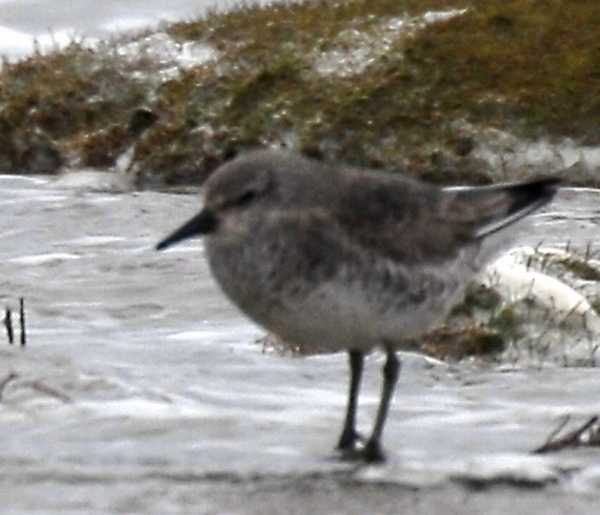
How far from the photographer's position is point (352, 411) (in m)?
8.94

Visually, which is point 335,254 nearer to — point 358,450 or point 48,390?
point 358,450

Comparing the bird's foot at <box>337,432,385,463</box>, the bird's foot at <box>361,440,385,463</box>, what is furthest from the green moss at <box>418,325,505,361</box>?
the bird's foot at <box>361,440,385,463</box>

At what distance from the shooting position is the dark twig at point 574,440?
335 inches

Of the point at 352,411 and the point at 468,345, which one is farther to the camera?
the point at 468,345

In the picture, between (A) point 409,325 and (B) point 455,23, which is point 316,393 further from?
(B) point 455,23

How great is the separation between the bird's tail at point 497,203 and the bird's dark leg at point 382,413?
2.38 feet

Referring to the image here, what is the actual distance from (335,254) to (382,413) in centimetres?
90

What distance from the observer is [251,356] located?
36.4 ft

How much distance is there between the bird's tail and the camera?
930 cm

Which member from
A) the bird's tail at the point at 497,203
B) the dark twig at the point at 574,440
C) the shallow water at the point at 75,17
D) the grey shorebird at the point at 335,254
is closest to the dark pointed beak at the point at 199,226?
the grey shorebird at the point at 335,254

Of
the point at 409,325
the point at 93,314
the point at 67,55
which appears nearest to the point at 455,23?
the point at 67,55

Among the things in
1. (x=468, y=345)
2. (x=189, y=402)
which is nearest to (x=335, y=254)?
(x=189, y=402)

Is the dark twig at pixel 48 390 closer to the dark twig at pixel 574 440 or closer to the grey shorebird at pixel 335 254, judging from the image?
the grey shorebird at pixel 335 254

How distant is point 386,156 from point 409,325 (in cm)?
654
